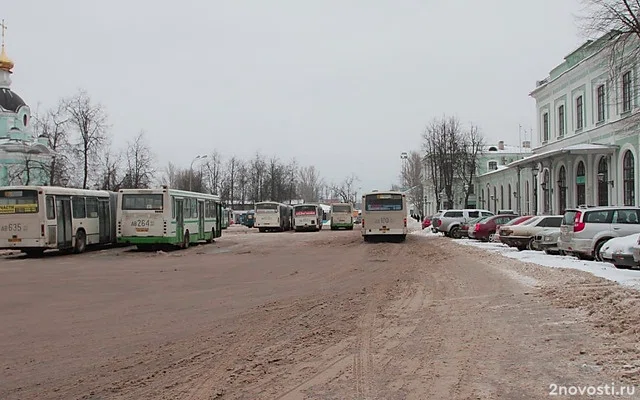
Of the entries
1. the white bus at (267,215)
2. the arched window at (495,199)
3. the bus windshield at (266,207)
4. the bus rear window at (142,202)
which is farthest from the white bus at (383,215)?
the arched window at (495,199)

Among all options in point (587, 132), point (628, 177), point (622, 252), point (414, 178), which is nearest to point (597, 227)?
point (622, 252)

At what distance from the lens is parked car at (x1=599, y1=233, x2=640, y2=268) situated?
1484 cm

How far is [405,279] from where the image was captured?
51.7 feet

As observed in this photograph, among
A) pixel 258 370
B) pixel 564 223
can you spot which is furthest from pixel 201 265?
pixel 258 370

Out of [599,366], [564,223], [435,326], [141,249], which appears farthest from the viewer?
[141,249]

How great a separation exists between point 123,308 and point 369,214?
2363cm

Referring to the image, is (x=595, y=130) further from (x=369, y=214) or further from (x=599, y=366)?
(x=599, y=366)

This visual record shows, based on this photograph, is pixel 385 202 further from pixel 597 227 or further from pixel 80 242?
pixel 597 227

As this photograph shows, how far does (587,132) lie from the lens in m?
42.5

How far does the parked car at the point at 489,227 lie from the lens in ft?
103

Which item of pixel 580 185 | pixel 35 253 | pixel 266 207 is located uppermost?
pixel 580 185

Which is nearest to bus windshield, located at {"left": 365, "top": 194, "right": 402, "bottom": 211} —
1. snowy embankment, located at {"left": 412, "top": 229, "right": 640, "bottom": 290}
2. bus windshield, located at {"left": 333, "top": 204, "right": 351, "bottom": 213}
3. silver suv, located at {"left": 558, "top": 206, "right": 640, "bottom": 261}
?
snowy embankment, located at {"left": 412, "top": 229, "right": 640, "bottom": 290}

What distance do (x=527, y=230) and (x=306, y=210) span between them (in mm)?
35459

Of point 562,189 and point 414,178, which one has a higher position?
point 414,178
